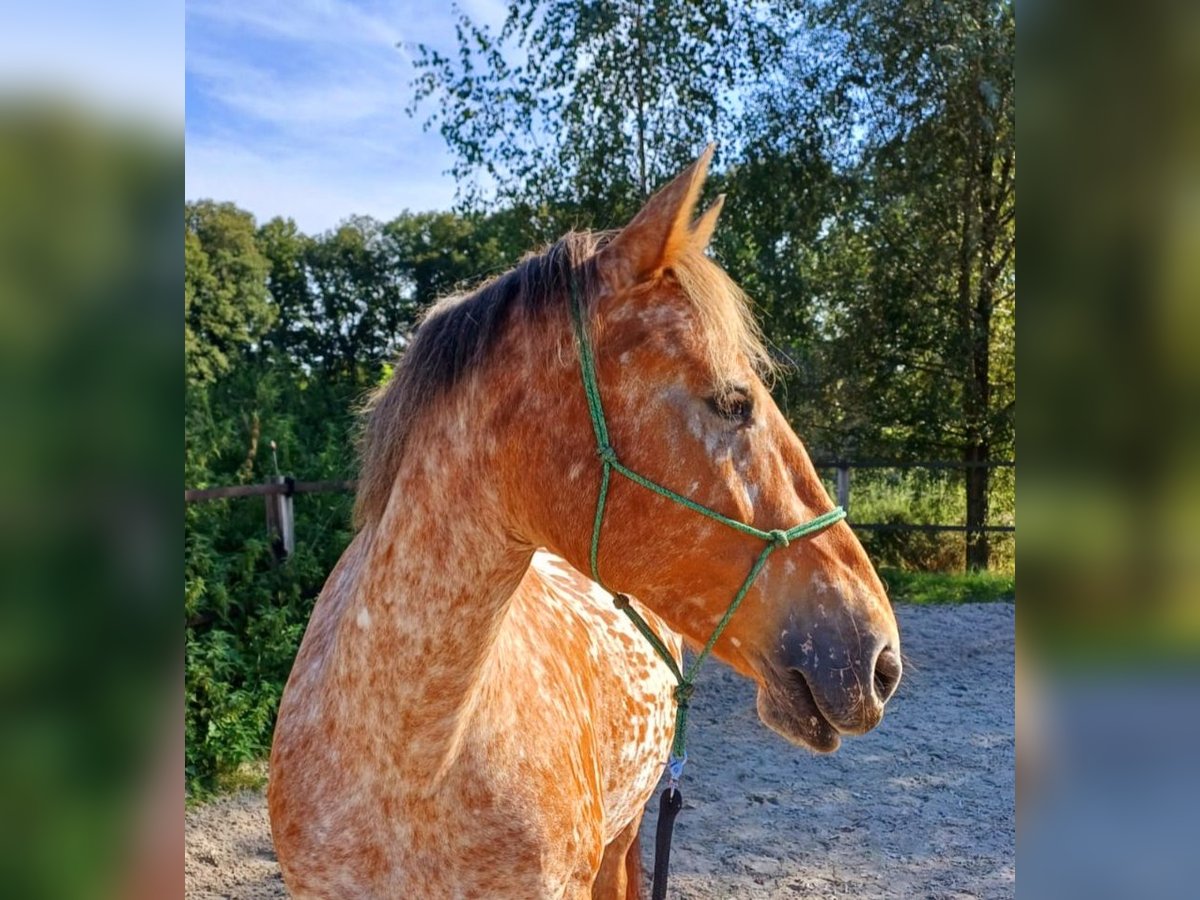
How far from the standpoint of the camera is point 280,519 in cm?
657

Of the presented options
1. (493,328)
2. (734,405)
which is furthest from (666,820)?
(493,328)

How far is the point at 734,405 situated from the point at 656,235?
34 centimetres

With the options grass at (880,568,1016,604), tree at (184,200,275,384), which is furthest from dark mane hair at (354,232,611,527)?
grass at (880,568,1016,604)

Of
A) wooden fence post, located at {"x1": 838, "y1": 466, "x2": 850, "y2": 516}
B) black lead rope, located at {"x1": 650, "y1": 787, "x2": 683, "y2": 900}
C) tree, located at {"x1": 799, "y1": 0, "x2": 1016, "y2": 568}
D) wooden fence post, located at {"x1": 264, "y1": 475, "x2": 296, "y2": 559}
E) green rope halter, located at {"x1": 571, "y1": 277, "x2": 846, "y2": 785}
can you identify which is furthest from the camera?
wooden fence post, located at {"x1": 838, "y1": 466, "x2": 850, "y2": 516}

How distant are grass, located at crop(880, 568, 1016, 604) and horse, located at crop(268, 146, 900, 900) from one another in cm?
875

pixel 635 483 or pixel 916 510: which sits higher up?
pixel 635 483

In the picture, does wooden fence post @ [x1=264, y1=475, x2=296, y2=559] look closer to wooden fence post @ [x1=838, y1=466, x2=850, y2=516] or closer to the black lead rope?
the black lead rope

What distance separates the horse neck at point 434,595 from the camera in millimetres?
1556

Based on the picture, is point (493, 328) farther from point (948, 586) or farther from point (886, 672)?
point (948, 586)

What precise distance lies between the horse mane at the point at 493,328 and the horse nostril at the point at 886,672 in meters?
0.58

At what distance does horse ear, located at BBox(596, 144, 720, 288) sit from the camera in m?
1.45

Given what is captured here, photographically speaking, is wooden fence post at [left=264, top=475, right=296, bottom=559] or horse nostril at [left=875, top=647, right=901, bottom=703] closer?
horse nostril at [left=875, top=647, right=901, bottom=703]
